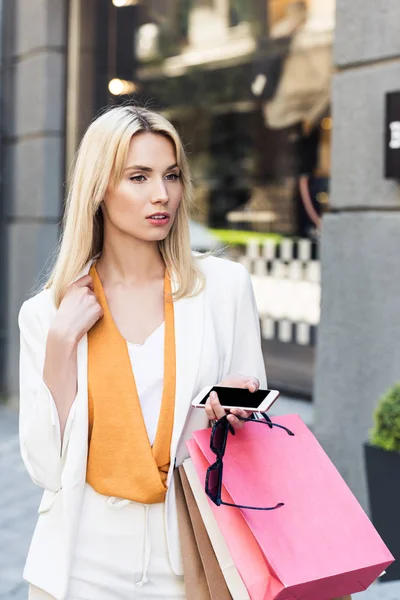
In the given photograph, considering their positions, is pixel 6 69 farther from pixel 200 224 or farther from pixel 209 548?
pixel 209 548

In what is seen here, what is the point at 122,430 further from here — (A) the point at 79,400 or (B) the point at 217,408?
(B) the point at 217,408

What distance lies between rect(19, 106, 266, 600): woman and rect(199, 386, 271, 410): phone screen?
0.22 feet

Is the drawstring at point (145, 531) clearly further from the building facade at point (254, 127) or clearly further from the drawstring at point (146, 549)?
the building facade at point (254, 127)

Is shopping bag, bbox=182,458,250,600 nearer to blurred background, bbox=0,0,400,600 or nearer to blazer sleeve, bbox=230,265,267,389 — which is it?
blazer sleeve, bbox=230,265,267,389

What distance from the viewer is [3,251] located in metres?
8.60

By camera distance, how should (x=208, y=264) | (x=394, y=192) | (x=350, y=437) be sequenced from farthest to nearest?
(x=350, y=437) → (x=394, y=192) → (x=208, y=264)

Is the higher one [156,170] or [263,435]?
[156,170]

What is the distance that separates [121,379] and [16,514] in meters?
3.78

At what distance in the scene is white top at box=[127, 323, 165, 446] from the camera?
76.9 inches

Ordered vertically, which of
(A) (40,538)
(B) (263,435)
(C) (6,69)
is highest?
(C) (6,69)

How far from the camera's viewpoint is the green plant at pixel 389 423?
12.6 ft

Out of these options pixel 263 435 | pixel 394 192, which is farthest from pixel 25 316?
pixel 394 192

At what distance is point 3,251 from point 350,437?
16.8 ft

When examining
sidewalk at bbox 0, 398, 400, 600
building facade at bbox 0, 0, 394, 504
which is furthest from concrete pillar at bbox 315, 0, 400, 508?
sidewalk at bbox 0, 398, 400, 600
